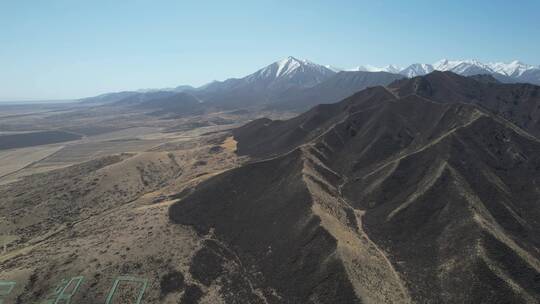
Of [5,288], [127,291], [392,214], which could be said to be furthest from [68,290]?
[392,214]

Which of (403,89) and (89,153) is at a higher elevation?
(403,89)

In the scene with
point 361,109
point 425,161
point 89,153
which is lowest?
point 89,153

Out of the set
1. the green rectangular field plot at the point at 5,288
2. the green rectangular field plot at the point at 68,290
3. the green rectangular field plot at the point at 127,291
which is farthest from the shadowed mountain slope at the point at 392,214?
the green rectangular field plot at the point at 5,288

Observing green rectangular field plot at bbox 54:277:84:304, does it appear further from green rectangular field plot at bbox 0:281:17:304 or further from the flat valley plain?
green rectangular field plot at bbox 0:281:17:304

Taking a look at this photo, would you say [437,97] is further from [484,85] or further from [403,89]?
[484,85]

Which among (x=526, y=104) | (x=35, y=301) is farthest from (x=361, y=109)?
(x=35, y=301)

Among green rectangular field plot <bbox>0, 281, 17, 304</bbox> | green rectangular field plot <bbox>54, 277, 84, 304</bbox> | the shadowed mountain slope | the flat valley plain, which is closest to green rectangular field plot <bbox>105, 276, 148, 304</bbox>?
the flat valley plain

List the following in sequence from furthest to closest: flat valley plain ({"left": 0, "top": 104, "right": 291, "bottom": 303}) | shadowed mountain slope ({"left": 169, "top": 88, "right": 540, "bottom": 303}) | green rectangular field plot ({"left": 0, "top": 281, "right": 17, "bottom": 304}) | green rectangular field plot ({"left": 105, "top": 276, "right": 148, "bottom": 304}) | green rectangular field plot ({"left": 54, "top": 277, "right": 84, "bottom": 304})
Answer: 1. flat valley plain ({"left": 0, "top": 104, "right": 291, "bottom": 303})
2. green rectangular field plot ({"left": 0, "top": 281, "right": 17, "bottom": 304})
3. green rectangular field plot ({"left": 105, "top": 276, "right": 148, "bottom": 304})
4. green rectangular field plot ({"left": 54, "top": 277, "right": 84, "bottom": 304})
5. shadowed mountain slope ({"left": 169, "top": 88, "right": 540, "bottom": 303})

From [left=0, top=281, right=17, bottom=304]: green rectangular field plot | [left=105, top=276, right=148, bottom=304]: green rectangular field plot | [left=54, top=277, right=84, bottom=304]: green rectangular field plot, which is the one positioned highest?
[left=0, top=281, right=17, bottom=304]: green rectangular field plot
